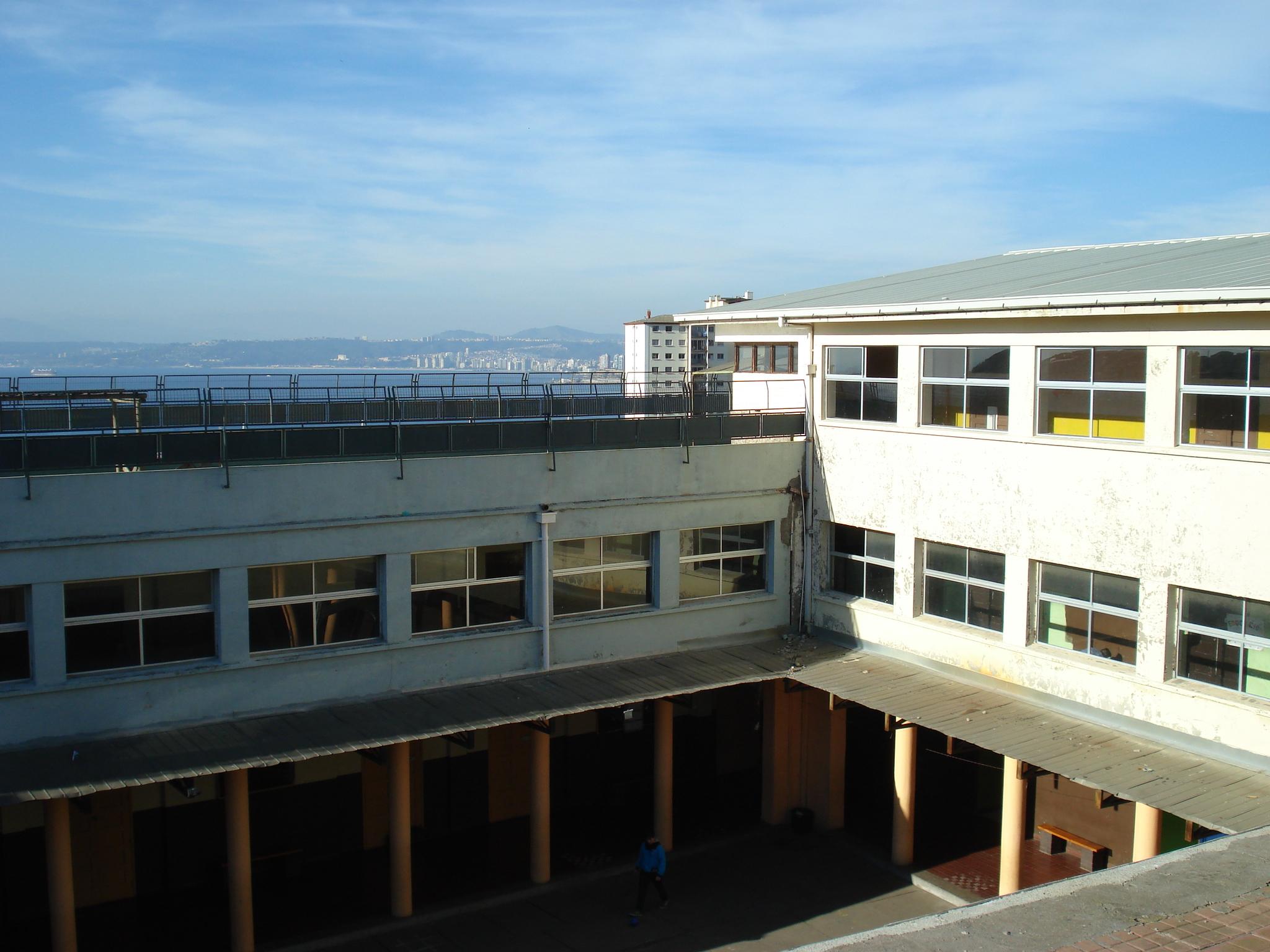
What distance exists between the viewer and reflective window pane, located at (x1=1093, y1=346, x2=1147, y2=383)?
524 inches

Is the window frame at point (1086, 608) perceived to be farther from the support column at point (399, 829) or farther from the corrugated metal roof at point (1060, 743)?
the support column at point (399, 829)

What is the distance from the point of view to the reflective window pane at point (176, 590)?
13.5m

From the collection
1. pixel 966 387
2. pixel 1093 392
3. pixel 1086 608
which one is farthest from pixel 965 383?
pixel 1086 608

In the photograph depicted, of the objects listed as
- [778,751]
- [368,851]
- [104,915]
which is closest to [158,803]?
[104,915]

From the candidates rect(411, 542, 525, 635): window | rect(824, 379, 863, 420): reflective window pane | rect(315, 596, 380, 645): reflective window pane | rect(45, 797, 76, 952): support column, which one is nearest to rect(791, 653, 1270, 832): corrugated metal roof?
rect(824, 379, 863, 420): reflective window pane

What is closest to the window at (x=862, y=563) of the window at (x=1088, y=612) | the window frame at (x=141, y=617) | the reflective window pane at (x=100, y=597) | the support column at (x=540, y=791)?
the window at (x=1088, y=612)

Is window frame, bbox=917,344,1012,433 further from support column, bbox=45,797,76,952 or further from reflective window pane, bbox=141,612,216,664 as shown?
support column, bbox=45,797,76,952

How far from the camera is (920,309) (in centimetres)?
1525

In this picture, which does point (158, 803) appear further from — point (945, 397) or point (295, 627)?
point (945, 397)

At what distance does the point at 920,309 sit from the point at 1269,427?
4664mm

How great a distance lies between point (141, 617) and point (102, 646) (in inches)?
20.9

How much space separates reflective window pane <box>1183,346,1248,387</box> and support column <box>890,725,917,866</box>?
6.63 meters

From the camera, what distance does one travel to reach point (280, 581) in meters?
14.4

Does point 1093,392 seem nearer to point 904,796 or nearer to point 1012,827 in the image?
point 1012,827
